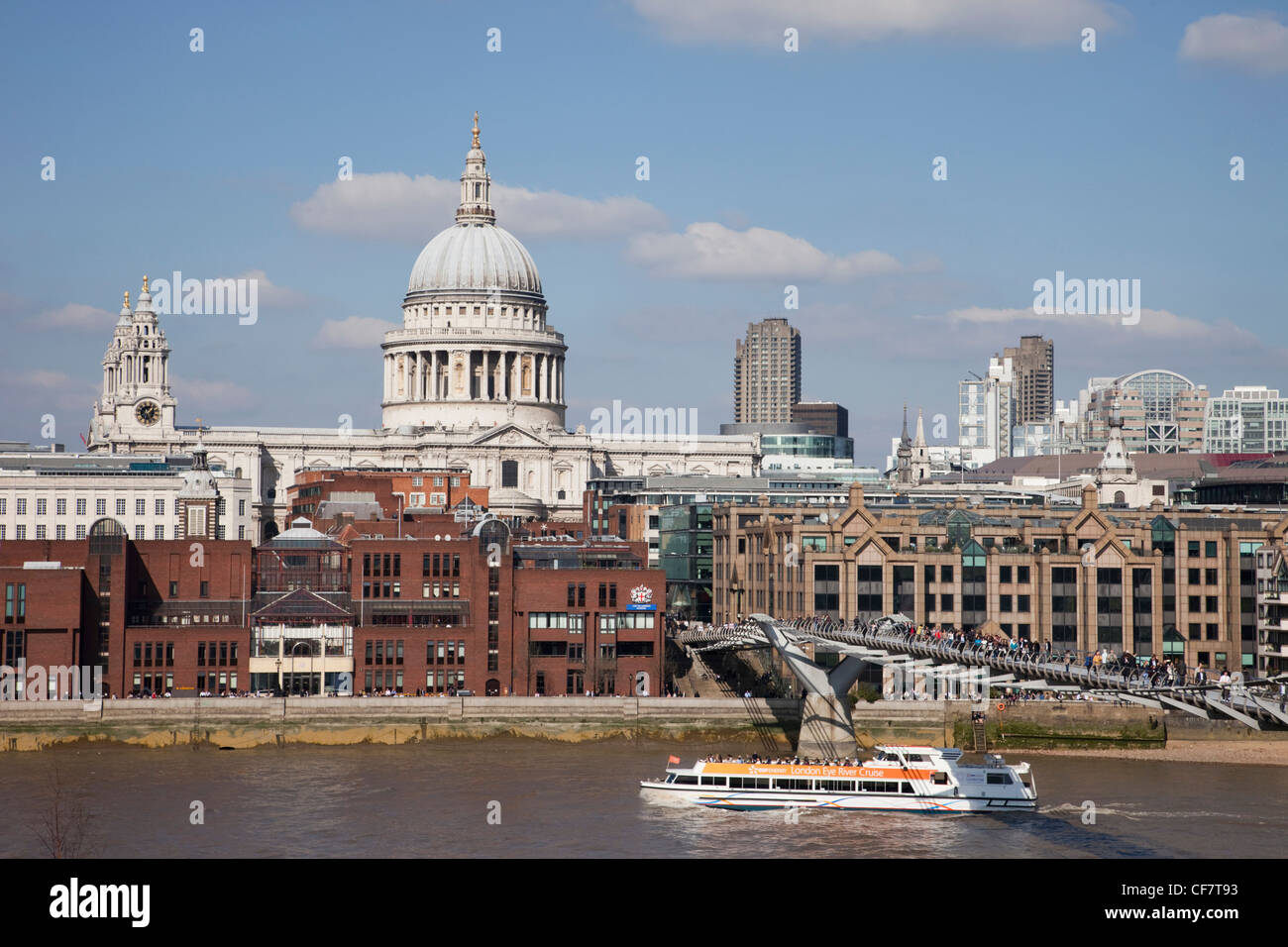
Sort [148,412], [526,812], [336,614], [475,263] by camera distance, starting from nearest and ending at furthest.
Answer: [526,812]
[336,614]
[148,412]
[475,263]

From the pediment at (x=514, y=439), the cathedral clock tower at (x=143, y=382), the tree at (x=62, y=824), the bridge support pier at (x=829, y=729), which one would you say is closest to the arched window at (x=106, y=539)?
the tree at (x=62, y=824)

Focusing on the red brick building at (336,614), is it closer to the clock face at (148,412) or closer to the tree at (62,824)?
the tree at (62,824)

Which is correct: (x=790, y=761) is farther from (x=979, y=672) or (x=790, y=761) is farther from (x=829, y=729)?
(x=979, y=672)

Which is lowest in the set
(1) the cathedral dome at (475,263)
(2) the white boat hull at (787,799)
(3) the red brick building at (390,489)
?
(2) the white boat hull at (787,799)

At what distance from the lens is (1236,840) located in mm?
48625

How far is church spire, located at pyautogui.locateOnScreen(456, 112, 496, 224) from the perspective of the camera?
180 m

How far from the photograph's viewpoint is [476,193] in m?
181

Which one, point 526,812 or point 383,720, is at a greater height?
point 383,720

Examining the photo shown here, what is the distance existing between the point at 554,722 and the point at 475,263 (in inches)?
4377

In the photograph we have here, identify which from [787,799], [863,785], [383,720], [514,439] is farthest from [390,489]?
[863,785]

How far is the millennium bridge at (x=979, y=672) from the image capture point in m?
56.0

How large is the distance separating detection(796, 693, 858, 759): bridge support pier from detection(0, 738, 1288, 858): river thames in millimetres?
4455

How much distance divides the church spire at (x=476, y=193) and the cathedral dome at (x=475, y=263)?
0.74 meters

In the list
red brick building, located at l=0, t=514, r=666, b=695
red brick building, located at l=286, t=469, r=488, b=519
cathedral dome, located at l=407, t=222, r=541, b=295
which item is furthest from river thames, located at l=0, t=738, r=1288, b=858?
cathedral dome, located at l=407, t=222, r=541, b=295
